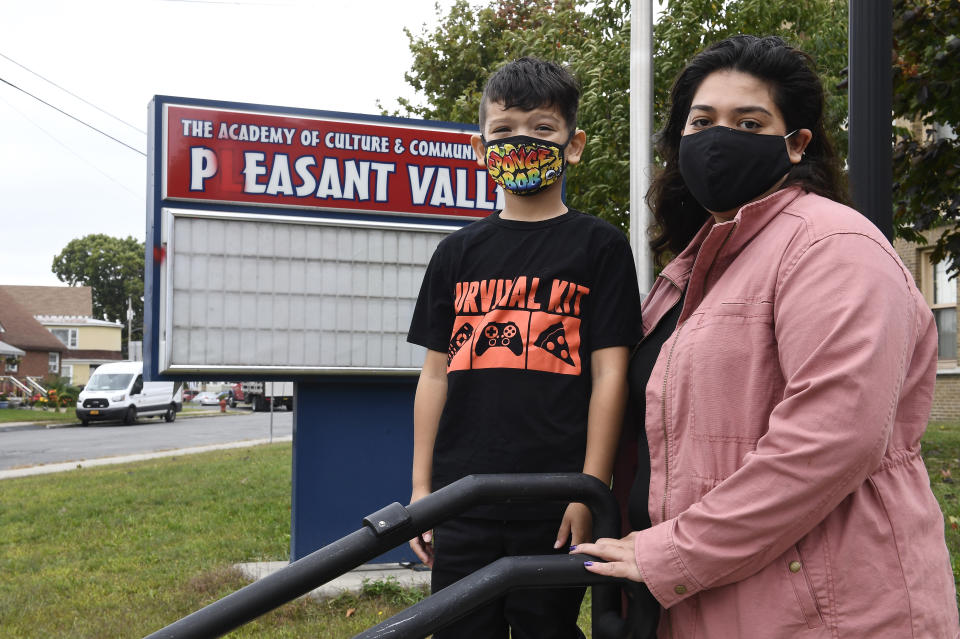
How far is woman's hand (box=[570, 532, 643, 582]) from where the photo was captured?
4.81 ft

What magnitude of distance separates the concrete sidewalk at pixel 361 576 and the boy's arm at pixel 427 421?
287cm

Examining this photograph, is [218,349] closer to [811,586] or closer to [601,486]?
[601,486]

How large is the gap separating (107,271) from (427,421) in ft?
273

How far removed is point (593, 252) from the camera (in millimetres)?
2127

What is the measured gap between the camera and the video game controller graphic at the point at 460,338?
2.12 m

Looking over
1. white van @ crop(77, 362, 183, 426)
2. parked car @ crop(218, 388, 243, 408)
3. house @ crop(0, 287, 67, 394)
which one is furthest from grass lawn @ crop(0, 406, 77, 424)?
parked car @ crop(218, 388, 243, 408)

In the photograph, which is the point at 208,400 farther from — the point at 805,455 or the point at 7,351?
the point at 805,455

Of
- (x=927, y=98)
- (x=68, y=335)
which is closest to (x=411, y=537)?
(x=927, y=98)

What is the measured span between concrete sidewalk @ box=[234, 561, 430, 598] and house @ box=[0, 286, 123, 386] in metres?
61.4

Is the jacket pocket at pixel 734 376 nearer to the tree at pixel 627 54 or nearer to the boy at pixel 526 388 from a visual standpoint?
the boy at pixel 526 388

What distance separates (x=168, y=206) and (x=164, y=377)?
0.99 meters

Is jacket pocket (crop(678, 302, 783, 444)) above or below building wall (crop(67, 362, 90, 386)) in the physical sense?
above

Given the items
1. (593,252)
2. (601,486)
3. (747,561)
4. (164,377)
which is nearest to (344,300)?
(164,377)

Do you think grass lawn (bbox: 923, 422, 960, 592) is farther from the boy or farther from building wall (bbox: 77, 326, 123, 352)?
building wall (bbox: 77, 326, 123, 352)
